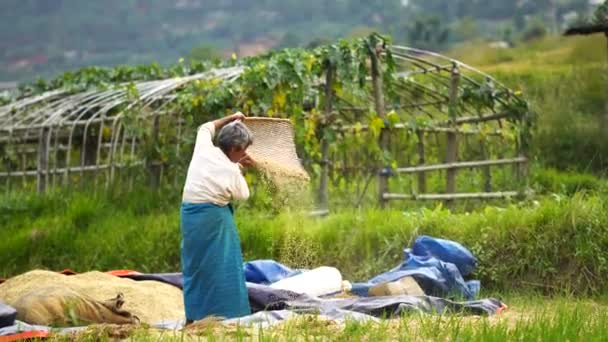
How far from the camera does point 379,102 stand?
39.0 feet

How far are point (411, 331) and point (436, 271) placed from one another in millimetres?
2744

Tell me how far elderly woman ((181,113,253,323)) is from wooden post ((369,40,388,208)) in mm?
4395

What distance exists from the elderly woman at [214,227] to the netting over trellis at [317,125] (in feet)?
12.7

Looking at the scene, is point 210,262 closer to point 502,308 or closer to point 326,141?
point 502,308

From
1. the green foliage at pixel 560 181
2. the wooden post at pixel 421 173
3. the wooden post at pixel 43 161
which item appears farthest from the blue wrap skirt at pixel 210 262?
the wooden post at pixel 43 161

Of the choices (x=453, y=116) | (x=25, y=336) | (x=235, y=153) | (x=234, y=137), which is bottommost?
(x=25, y=336)

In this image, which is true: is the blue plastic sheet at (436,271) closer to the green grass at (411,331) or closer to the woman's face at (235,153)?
the woman's face at (235,153)

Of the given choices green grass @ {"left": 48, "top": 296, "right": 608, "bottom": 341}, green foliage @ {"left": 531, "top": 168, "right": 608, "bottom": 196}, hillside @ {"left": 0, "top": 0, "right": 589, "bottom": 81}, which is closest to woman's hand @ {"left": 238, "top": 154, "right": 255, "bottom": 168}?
green grass @ {"left": 48, "top": 296, "right": 608, "bottom": 341}

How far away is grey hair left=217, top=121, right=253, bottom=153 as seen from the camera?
→ 7.54m

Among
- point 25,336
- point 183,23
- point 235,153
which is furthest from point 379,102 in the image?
point 183,23

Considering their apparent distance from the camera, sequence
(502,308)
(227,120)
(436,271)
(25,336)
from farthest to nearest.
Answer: (436,271), (502,308), (227,120), (25,336)

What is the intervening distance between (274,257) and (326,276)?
65.4 inches

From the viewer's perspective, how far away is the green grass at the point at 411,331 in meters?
5.72

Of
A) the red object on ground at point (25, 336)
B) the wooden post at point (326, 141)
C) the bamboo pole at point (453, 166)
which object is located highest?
the wooden post at point (326, 141)
